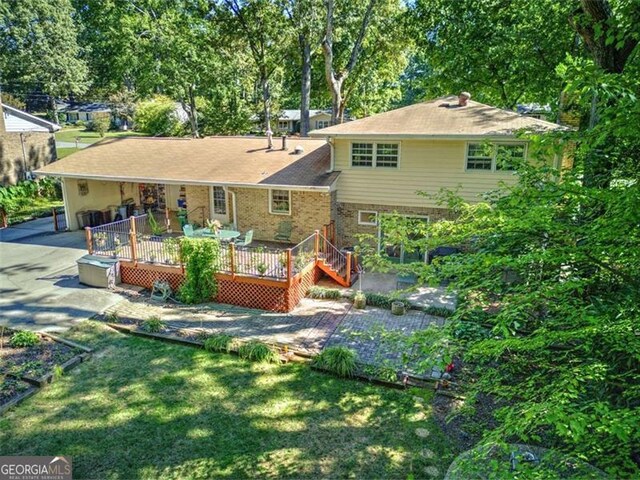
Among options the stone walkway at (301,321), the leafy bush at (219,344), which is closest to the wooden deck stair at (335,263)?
the stone walkway at (301,321)

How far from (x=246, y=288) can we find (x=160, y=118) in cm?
2855

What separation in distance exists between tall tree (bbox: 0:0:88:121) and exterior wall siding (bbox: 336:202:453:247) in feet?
162

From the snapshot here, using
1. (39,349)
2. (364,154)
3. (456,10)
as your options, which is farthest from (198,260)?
(456,10)

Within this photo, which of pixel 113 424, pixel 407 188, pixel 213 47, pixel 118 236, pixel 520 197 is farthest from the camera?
pixel 213 47

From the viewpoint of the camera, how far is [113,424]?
7.76 metres

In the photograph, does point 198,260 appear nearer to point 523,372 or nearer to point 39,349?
point 39,349

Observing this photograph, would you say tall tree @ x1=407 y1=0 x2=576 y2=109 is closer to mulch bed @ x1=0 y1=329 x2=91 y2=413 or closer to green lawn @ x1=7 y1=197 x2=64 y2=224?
mulch bed @ x1=0 y1=329 x2=91 y2=413

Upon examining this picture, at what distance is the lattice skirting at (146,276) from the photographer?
1372 cm

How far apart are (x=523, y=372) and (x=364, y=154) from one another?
11.2 m

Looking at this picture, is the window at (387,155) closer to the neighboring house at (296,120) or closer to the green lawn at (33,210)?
the green lawn at (33,210)

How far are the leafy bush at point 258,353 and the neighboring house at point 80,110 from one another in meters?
56.5

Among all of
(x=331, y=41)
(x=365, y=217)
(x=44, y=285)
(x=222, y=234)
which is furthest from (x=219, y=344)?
(x=331, y=41)

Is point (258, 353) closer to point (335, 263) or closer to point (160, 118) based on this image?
point (335, 263)

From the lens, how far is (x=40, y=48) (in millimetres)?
51031
